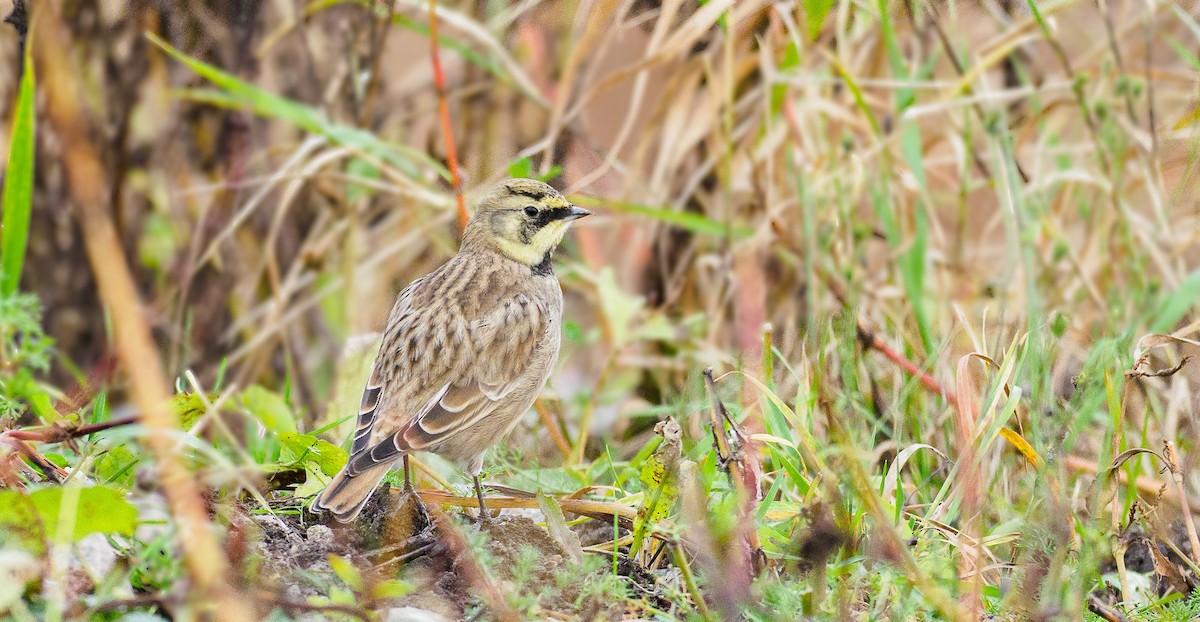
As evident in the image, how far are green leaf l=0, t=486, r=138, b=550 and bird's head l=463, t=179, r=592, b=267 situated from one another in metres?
1.81

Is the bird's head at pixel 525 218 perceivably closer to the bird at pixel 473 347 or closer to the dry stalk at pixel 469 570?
the bird at pixel 473 347

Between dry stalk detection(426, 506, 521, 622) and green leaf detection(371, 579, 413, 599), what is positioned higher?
green leaf detection(371, 579, 413, 599)

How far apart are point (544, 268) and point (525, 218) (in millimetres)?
184

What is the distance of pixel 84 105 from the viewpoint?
220 inches

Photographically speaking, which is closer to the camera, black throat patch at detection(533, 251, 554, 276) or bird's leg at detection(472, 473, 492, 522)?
bird's leg at detection(472, 473, 492, 522)

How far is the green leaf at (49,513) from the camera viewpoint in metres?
2.29

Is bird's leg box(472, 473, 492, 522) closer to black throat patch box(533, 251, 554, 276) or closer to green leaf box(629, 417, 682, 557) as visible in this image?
green leaf box(629, 417, 682, 557)

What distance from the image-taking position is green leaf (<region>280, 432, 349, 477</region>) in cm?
315

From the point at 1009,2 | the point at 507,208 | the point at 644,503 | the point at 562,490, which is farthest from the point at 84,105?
the point at 1009,2

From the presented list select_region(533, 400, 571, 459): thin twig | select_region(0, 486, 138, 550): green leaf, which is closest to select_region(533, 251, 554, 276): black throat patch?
select_region(533, 400, 571, 459): thin twig

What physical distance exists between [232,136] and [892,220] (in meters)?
3.12

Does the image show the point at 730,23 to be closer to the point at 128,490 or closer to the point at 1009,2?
the point at 1009,2

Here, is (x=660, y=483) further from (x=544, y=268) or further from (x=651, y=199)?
(x=651, y=199)

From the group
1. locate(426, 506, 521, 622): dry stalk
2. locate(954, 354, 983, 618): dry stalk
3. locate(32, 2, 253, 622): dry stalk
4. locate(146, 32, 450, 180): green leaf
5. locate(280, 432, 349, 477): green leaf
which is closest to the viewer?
locate(32, 2, 253, 622): dry stalk
